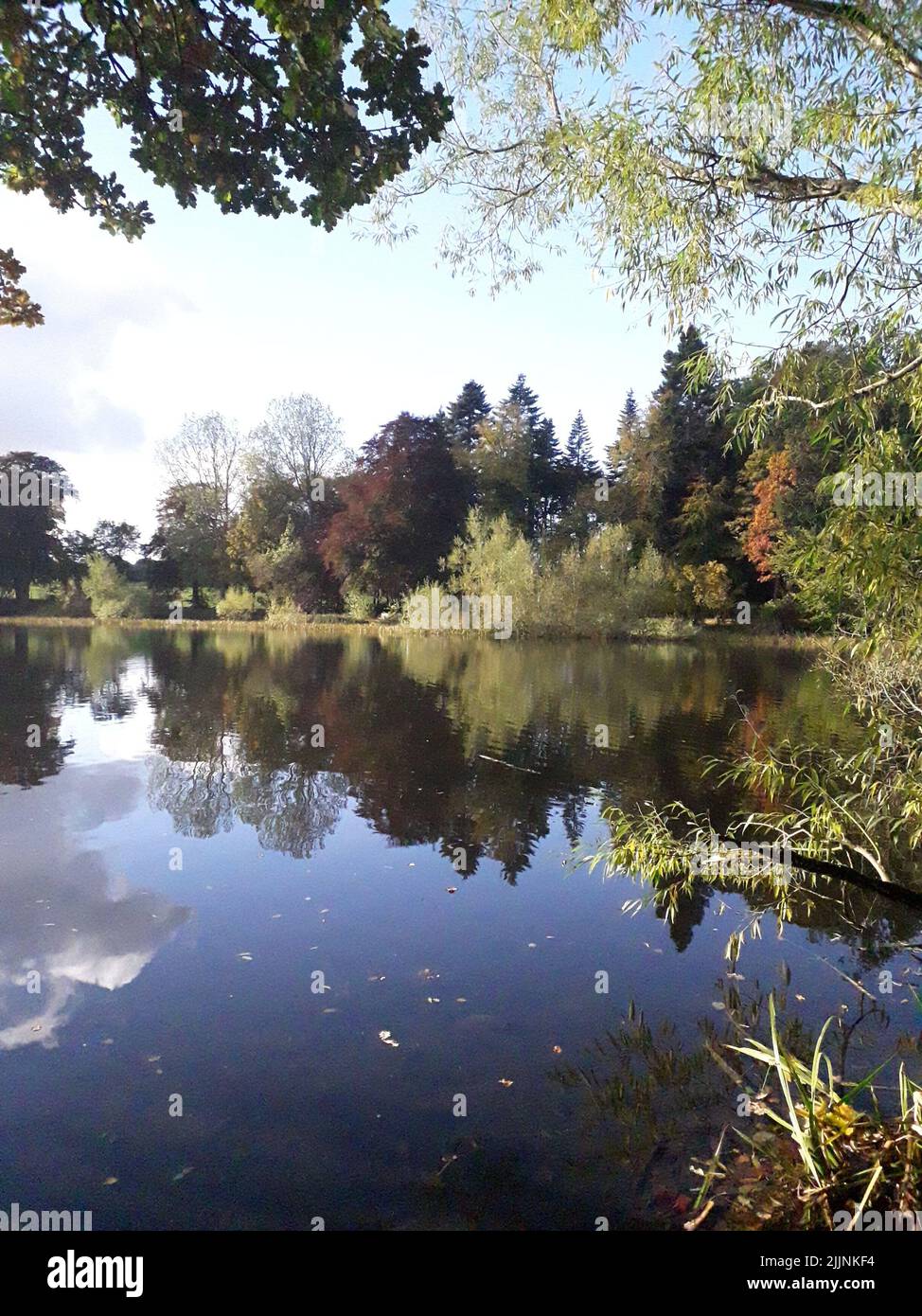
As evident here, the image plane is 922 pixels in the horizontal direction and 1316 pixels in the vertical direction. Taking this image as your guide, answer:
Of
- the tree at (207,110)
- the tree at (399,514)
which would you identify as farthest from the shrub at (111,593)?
the tree at (207,110)

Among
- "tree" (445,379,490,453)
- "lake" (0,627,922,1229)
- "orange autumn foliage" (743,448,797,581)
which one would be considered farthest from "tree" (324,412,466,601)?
"lake" (0,627,922,1229)

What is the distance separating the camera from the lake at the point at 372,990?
11.0ft

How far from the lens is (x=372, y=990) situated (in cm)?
492

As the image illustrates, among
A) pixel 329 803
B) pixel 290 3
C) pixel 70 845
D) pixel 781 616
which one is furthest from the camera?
pixel 781 616

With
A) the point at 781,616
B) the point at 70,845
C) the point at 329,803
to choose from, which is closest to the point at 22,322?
the point at 70,845

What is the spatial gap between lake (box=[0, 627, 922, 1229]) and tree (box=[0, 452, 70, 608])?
28.7 meters

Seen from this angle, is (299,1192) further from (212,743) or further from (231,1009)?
(212,743)

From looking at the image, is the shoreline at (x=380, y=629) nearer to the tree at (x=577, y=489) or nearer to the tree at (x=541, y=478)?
the tree at (x=577, y=489)

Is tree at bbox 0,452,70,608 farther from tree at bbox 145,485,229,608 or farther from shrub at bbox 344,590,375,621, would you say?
shrub at bbox 344,590,375,621

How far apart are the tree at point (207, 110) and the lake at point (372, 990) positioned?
3636 mm

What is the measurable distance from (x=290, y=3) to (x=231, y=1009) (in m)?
4.83

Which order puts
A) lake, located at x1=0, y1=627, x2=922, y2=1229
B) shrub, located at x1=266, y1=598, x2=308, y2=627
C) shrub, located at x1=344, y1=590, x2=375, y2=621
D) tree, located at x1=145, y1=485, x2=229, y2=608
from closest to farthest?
lake, located at x1=0, y1=627, x2=922, y2=1229, shrub, located at x1=344, y1=590, x2=375, y2=621, shrub, located at x1=266, y1=598, x2=308, y2=627, tree, located at x1=145, y1=485, x2=229, y2=608

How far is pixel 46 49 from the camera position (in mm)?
3801

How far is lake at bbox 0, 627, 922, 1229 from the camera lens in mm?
3342
